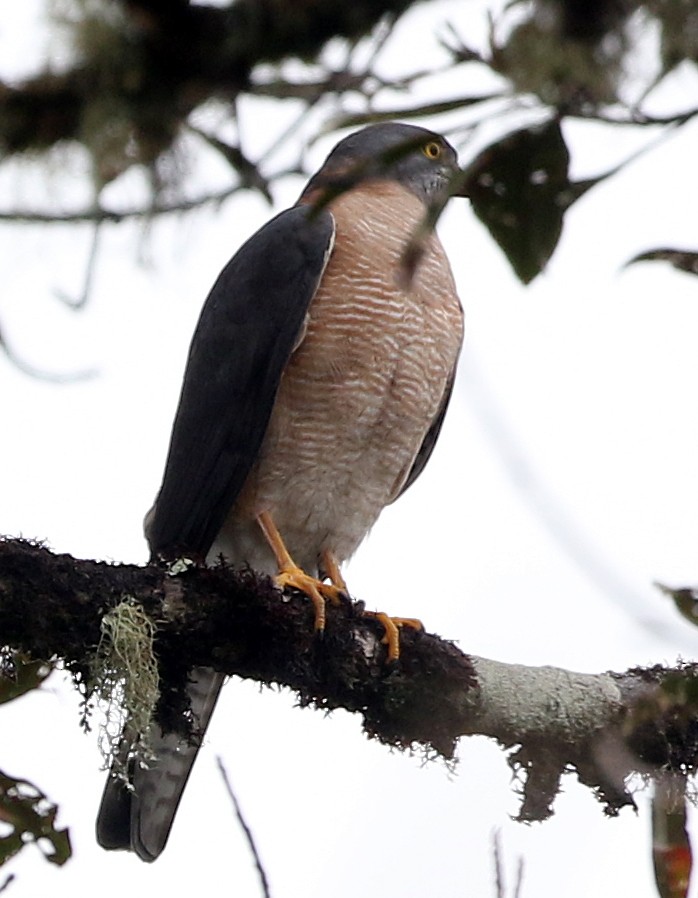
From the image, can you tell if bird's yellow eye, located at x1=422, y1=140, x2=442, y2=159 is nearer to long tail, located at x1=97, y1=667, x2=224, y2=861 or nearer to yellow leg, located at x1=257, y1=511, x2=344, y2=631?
yellow leg, located at x1=257, y1=511, x2=344, y2=631

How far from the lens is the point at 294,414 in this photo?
399 centimetres

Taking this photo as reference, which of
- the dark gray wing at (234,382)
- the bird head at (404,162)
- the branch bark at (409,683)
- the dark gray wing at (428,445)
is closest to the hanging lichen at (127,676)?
the branch bark at (409,683)

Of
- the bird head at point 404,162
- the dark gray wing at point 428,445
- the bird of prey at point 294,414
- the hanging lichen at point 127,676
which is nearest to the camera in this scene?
the hanging lichen at point 127,676

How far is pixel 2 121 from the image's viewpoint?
1.23 meters

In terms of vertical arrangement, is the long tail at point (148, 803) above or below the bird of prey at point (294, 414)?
below

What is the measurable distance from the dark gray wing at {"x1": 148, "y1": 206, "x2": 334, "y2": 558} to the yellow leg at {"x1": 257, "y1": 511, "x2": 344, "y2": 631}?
153 mm

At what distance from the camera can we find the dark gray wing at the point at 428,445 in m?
4.52

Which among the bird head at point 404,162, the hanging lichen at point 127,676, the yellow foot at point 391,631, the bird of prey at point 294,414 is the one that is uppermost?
the bird head at point 404,162

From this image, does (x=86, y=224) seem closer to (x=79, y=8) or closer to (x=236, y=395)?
(x=79, y=8)

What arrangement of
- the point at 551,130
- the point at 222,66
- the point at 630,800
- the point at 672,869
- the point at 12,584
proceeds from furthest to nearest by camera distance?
the point at 630,800 < the point at 12,584 < the point at 672,869 < the point at 551,130 < the point at 222,66

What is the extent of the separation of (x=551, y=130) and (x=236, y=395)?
2589 mm

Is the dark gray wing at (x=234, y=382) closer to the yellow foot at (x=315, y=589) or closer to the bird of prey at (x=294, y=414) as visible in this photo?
the bird of prey at (x=294, y=414)

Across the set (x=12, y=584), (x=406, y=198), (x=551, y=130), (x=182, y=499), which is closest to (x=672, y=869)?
(x=551, y=130)

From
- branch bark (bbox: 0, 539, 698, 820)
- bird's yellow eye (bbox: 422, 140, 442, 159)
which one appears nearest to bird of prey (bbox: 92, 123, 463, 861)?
branch bark (bbox: 0, 539, 698, 820)
